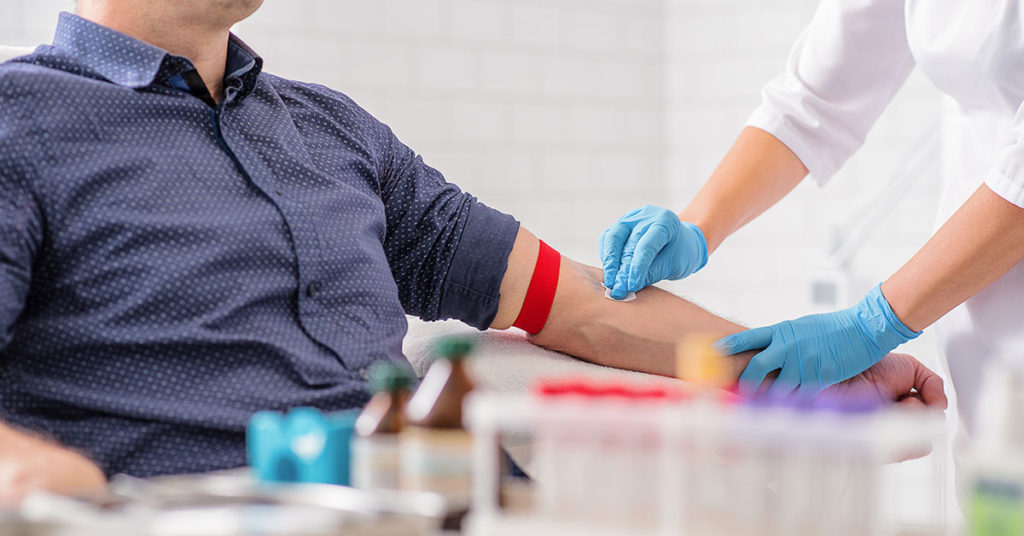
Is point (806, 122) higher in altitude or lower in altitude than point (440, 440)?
higher

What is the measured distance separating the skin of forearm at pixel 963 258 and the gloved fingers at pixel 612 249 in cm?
44

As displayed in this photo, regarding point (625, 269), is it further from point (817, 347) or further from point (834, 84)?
point (834, 84)

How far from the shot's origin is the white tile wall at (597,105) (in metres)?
3.11

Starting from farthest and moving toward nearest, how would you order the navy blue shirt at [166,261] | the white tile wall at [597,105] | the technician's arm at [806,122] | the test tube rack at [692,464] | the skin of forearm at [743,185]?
the white tile wall at [597,105] → the skin of forearm at [743,185] → the technician's arm at [806,122] → the navy blue shirt at [166,261] → the test tube rack at [692,464]

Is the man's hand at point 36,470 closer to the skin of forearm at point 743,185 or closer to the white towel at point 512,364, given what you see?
the white towel at point 512,364

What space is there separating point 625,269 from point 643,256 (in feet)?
0.13

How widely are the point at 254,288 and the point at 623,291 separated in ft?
2.02

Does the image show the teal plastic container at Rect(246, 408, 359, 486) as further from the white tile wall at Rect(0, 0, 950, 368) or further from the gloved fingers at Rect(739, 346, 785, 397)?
the white tile wall at Rect(0, 0, 950, 368)

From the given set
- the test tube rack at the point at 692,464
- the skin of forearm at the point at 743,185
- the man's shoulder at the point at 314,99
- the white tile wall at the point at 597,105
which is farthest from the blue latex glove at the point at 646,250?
the white tile wall at the point at 597,105

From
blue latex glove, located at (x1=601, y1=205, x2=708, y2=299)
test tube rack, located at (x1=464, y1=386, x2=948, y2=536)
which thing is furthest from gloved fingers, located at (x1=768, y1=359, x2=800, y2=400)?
test tube rack, located at (x1=464, y1=386, x2=948, y2=536)

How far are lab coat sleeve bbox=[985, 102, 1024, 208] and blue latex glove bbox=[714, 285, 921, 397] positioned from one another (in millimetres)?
248

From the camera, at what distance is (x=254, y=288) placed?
129 cm

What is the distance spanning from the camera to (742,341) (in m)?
1.59

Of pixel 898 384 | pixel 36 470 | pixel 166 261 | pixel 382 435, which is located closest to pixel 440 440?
pixel 382 435
